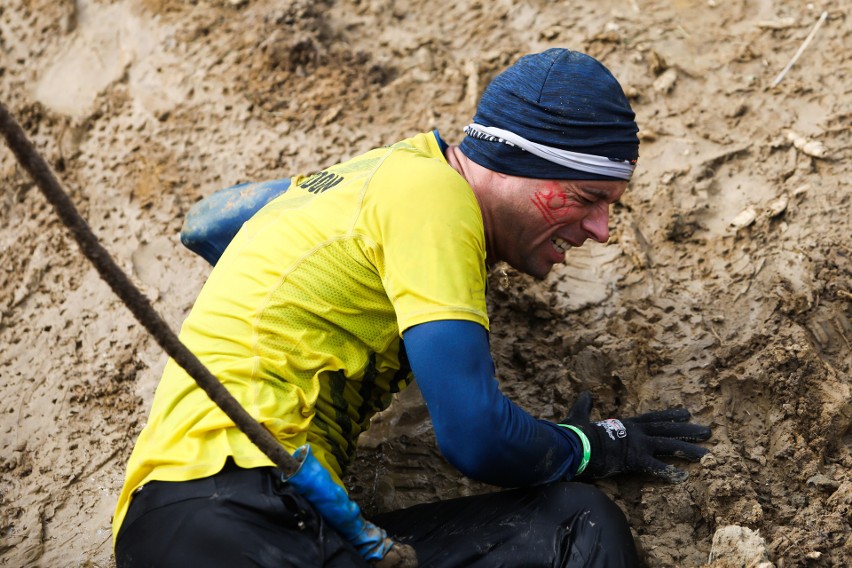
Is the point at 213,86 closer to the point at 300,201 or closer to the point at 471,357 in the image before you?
the point at 300,201

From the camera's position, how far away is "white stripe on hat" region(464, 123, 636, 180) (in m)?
2.27

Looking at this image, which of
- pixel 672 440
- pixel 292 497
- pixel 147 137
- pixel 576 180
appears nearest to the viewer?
pixel 292 497

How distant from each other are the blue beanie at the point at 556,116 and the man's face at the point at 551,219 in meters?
0.03

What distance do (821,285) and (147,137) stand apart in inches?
119

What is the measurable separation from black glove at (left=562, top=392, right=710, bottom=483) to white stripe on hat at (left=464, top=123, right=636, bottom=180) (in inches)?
29.4

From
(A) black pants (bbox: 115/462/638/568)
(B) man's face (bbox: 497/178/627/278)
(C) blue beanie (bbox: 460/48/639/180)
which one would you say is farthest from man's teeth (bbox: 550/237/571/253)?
(A) black pants (bbox: 115/462/638/568)

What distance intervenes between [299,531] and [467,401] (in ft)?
1.59

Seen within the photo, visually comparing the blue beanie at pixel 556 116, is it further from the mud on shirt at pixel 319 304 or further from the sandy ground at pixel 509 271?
the sandy ground at pixel 509 271

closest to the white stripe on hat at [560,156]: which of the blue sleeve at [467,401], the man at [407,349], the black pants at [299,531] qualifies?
the man at [407,349]

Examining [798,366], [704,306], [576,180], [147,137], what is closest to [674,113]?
[704,306]

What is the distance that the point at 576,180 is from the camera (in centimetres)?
232

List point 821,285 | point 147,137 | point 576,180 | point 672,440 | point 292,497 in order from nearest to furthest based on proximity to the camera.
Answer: point 292,497 → point 576,180 → point 672,440 → point 821,285 → point 147,137

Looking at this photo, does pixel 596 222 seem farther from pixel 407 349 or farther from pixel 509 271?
pixel 509 271

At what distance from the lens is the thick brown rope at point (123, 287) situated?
1.39m
